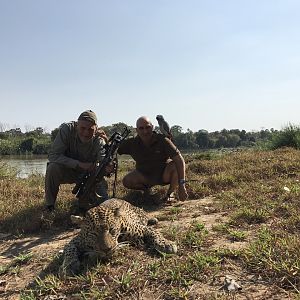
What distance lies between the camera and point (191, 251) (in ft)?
11.0

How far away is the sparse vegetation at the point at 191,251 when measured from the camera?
8.79 ft

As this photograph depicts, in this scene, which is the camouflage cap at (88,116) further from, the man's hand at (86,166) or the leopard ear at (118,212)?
the leopard ear at (118,212)

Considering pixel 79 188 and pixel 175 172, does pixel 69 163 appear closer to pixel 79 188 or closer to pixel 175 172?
pixel 79 188

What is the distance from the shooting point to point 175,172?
5754mm

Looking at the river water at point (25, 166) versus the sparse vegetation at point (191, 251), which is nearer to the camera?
the sparse vegetation at point (191, 251)

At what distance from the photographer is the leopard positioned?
3102 millimetres

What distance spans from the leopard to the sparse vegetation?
0.32 ft

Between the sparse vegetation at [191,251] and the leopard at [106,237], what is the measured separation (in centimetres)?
10

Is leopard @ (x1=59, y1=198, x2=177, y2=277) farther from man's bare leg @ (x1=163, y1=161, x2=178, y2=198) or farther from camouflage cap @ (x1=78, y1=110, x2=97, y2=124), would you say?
man's bare leg @ (x1=163, y1=161, x2=178, y2=198)

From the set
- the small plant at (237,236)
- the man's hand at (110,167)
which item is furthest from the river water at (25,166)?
the small plant at (237,236)

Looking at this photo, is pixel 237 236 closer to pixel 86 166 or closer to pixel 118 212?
pixel 118 212

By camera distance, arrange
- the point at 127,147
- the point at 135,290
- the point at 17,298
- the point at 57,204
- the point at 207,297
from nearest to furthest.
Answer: the point at 207,297 < the point at 135,290 < the point at 17,298 < the point at 57,204 < the point at 127,147

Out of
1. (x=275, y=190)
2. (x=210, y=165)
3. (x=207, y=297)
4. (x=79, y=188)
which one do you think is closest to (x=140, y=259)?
(x=207, y=297)

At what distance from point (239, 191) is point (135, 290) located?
3.40m
